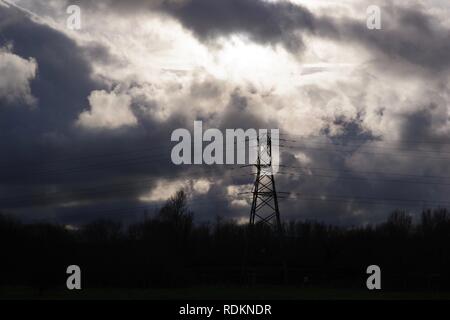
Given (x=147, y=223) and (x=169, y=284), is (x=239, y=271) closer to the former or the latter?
(x=169, y=284)

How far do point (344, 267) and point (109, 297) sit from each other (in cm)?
3586

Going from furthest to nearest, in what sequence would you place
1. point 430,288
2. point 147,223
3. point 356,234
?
point 147,223 → point 356,234 → point 430,288

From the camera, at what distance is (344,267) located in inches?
2901

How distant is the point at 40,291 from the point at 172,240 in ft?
157

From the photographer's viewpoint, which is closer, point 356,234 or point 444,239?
point 444,239

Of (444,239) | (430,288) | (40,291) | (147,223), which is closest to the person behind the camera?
(40,291)

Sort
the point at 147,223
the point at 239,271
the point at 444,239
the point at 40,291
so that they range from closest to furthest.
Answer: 1. the point at 40,291
2. the point at 239,271
3. the point at 444,239
4. the point at 147,223

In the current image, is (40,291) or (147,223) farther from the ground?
(147,223)
